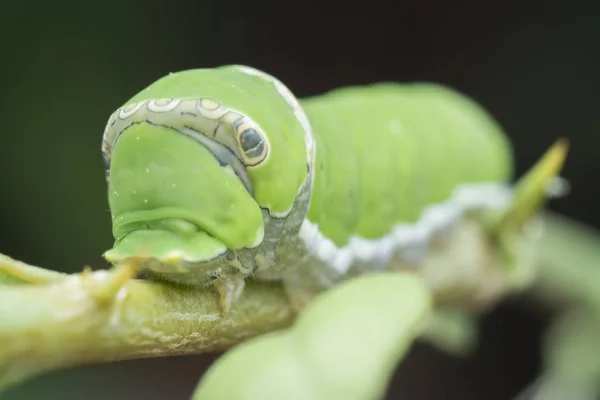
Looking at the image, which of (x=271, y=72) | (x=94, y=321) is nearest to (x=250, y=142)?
(x=94, y=321)

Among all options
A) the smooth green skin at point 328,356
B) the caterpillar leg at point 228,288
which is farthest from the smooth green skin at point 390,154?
the smooth green skin at point 328,356

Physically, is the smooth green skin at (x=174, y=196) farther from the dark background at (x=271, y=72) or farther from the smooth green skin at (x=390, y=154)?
the dark background at (x=271, y=72)

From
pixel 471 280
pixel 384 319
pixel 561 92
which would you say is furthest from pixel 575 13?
pixel 384 319

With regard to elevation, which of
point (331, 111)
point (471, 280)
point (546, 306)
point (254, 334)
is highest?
point (331, 111)

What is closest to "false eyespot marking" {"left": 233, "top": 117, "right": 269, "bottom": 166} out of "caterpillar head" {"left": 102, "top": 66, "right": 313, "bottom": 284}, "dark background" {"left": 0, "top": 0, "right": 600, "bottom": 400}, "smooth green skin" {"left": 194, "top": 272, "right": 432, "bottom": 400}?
"caterpillar head" {"left": 102, "top": 66, "right": 313, "bottom": 284}

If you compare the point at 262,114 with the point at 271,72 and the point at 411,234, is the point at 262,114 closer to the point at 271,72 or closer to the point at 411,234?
the point at 411,234

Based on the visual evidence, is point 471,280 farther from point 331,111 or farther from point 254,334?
point 254,334
